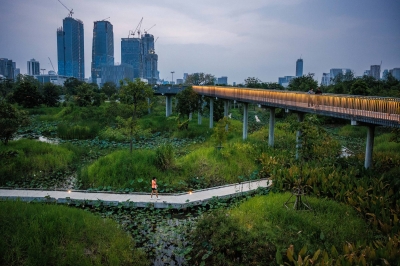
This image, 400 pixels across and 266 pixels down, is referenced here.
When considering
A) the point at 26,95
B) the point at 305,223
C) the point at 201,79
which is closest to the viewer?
the point at 305,223

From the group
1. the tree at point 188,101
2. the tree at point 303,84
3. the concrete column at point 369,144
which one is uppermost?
the tree at point 303,84

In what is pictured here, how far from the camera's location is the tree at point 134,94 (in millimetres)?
23725

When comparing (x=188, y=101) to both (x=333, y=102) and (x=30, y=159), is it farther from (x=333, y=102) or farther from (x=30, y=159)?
(x=333, y=102)

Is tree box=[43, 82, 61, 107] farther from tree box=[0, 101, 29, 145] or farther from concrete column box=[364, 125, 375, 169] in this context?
concrete column box=[364, 125, 375, 169]

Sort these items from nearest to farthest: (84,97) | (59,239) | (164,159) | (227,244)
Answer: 1. (59,239)
2. (227,244)
3. (164,159)
4. (84,97)

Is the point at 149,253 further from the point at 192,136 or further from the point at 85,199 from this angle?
the point at 192,136

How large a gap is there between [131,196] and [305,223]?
898 centimetres

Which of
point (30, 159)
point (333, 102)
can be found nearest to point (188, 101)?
point (30, 159)

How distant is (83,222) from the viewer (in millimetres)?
12109

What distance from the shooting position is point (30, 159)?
2231 centimetres

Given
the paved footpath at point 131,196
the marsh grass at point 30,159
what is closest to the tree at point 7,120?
the marsh grass at point 30,159

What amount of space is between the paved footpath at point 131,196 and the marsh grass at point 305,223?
99.7 inches

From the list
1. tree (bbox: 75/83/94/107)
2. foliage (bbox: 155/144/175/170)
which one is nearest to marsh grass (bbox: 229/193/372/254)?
foliage (bbox: 155/144/175/170)

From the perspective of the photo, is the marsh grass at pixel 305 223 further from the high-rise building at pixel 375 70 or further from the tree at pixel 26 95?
the high-rise building at pixel 375 70
